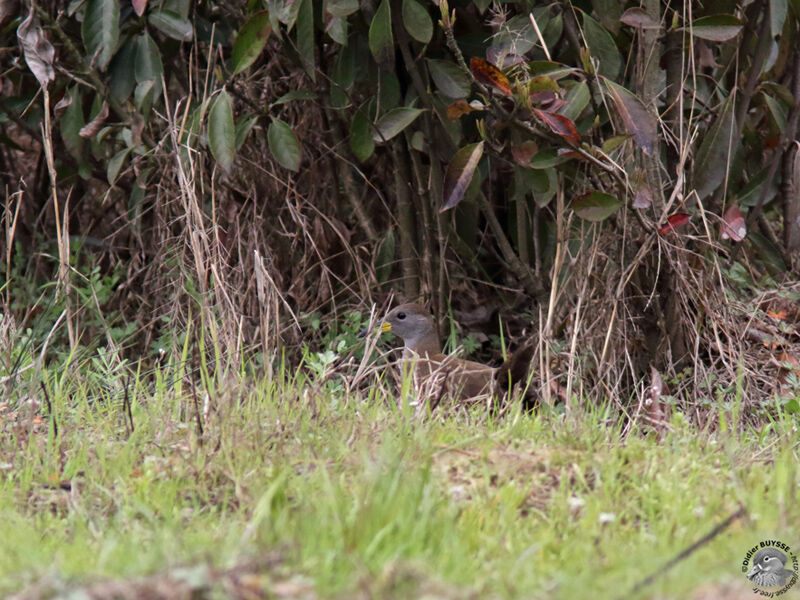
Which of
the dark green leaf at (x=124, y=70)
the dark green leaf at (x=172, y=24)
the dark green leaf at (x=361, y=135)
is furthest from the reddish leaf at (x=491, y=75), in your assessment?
the dark green leaf at (x=124, y=70)

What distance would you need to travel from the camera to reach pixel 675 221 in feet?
16.4

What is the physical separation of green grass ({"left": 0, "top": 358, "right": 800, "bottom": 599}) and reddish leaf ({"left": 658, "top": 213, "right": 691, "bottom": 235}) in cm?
110

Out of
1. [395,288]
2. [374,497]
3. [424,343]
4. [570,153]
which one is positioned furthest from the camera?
[395,288]

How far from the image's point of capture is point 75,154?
Answer: 6.11 m

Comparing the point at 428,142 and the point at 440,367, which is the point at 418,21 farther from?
the point at 440,367

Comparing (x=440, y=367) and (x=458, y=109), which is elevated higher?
(x=458, y=109)

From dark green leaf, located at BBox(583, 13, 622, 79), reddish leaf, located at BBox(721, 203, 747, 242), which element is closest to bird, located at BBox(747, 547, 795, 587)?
reddish leaf, located at BBox(721, 203, 747, 242)

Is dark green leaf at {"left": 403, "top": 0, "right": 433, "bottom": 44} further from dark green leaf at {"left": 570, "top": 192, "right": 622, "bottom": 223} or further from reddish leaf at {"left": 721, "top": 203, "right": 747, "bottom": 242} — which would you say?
reddish leaf at {"left": 721, "top": 203, "right": 747, "bottom": 242}

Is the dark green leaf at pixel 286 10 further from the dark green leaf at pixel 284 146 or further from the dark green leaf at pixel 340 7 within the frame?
the dark green leaf at pixel 284 146

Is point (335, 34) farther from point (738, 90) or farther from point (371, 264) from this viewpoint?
point (738, 90)

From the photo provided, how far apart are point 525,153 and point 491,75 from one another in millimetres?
544

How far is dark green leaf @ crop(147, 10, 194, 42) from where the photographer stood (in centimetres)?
543

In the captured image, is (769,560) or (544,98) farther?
(544,98)

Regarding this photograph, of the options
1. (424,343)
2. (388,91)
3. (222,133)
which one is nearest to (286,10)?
(222,133)
